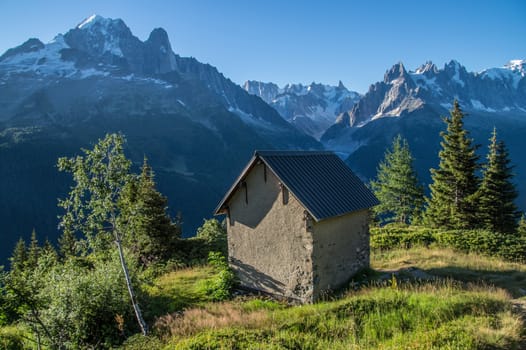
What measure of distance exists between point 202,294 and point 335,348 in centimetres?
902

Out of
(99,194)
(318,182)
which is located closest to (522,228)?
(318,182)

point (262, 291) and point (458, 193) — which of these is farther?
point (458, 193)

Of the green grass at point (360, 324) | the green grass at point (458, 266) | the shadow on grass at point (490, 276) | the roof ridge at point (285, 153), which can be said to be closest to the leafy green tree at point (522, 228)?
the green grass at point (458, 266)

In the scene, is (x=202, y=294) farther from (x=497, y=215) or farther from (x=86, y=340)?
(x=497, y=215)

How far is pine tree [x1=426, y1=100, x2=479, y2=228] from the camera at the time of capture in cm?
2675

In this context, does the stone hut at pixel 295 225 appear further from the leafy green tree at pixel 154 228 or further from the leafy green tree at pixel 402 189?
the leafy green tree at pixel 402 189

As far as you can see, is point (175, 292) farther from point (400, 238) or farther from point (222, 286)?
point (400, 238)

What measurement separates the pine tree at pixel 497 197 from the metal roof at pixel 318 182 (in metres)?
14.9

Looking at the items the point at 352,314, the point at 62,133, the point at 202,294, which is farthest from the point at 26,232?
the point at 352,314

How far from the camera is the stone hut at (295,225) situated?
13.4 metres

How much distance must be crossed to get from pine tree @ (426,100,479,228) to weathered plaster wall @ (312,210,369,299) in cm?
1459

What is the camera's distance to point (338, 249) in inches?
576

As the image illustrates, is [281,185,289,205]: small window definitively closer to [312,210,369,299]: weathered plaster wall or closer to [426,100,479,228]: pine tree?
[312,210,369,299]: weathered plaster wall

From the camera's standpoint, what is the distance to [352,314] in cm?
969
